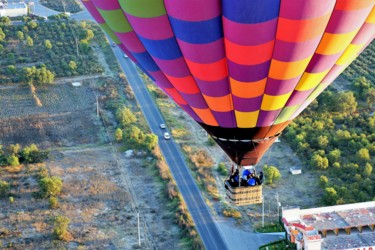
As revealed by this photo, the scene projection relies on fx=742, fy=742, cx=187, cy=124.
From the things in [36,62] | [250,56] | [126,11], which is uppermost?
[36,62]

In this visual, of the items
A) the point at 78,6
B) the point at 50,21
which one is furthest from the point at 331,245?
the point at 78,6

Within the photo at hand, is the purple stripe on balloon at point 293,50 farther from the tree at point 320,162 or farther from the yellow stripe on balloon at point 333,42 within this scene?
the tree at point 320,162

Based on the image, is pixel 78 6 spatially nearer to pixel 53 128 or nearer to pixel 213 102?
pixel 53 128

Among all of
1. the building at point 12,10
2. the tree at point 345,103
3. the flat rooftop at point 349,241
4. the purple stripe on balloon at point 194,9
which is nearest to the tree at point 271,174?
the flat rooftop at point 349,241

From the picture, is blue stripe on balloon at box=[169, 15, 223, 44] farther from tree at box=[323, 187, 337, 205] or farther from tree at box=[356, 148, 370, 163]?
tree at box=[356, 148, 370, 163]

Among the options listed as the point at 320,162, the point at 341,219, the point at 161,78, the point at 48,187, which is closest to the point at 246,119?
the point at 161,78

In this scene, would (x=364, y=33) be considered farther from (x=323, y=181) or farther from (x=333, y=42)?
(x=323, y=181)
